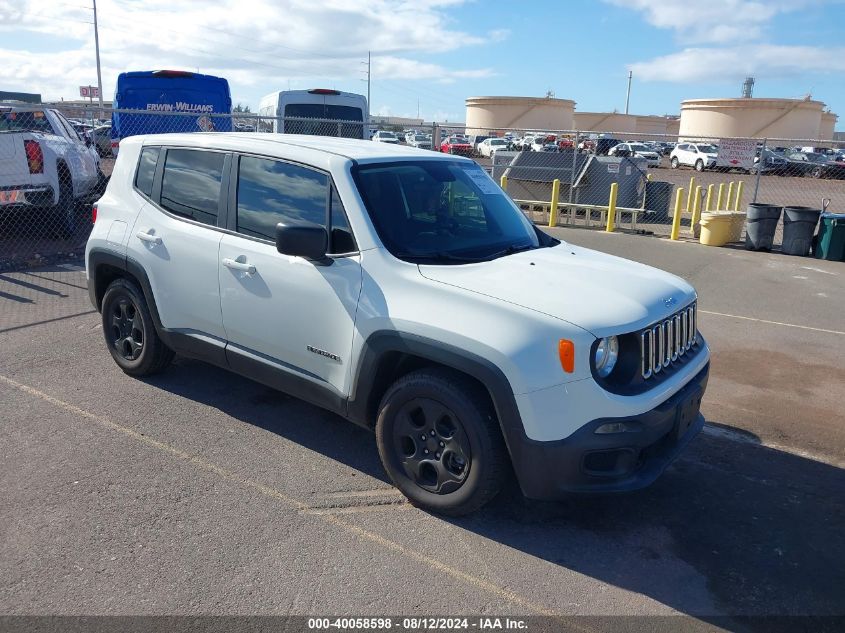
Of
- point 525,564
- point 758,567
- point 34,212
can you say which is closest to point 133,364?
point 525,564

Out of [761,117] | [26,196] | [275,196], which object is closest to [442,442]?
[275,196]

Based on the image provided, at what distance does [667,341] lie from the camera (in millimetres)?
3637

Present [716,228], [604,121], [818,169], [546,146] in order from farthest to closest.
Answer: [604,121] → [818,169] → [546,146] → [716,228]

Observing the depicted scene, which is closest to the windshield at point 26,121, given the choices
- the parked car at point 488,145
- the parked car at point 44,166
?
the parked car at point 44,166

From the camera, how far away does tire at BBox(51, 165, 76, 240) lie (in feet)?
35.4

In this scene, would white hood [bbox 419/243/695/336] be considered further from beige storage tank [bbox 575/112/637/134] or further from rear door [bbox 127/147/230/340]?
beige storage tank [bbox 575/112/637/134]

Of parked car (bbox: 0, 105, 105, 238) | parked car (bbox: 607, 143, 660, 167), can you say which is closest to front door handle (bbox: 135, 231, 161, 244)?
parked car (bbox: 0, 105, 105, 238)

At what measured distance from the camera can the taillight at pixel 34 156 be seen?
31.9 ft

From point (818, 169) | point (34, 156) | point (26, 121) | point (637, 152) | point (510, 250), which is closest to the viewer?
point (510, 250)

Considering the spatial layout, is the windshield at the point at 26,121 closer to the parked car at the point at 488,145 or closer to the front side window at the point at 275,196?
the front side window at the point at 275,196

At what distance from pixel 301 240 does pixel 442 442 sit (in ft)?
4.10

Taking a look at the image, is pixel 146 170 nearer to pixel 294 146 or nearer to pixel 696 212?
pixel 294 146

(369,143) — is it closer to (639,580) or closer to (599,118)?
(639,580)

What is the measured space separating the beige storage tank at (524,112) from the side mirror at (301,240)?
69431mm
